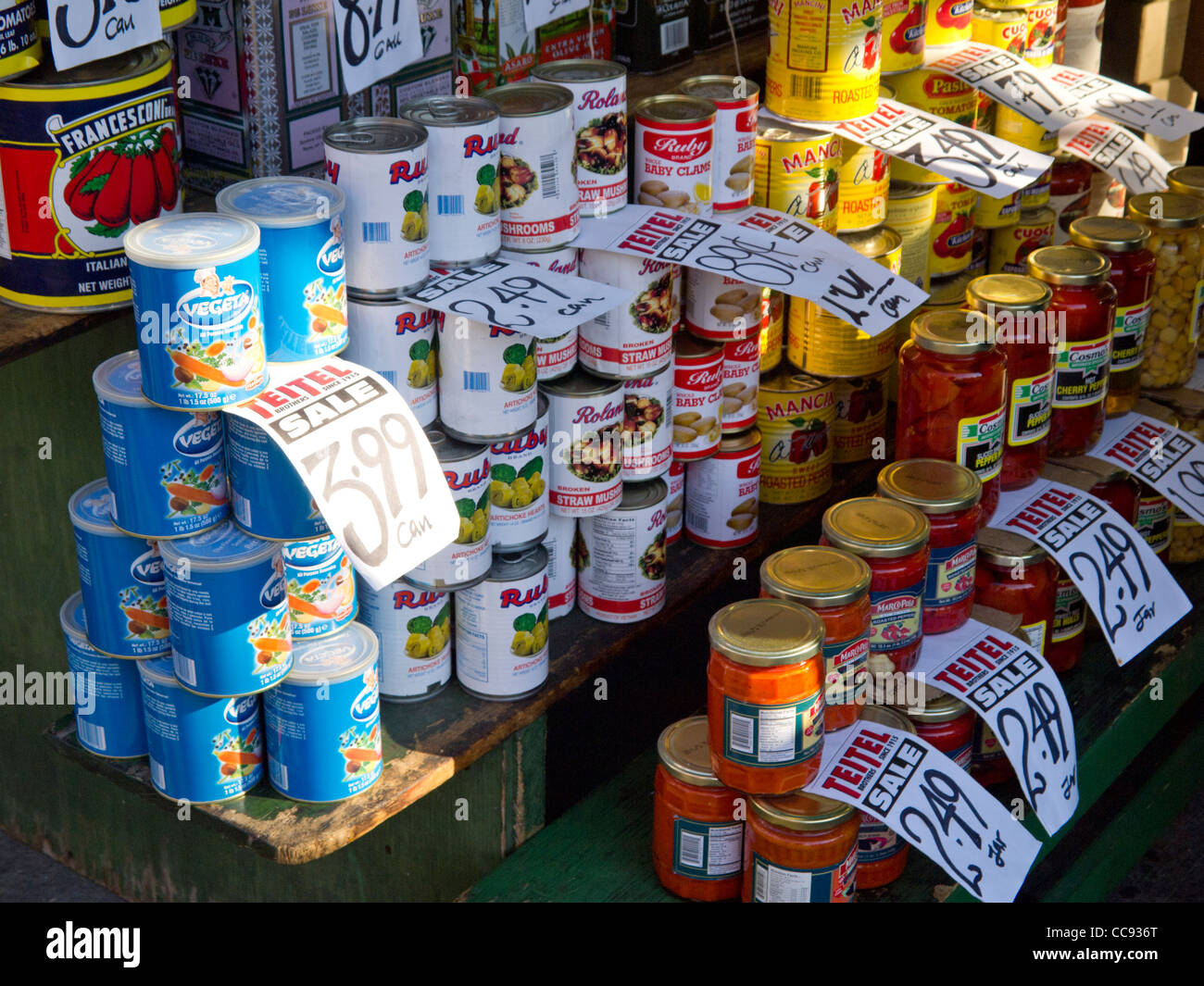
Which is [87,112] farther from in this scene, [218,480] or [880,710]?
[880,710]

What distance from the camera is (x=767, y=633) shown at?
179cm

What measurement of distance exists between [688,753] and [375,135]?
909 mm

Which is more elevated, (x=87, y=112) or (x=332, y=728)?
(x=87, y=112)

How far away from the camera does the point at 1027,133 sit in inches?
111

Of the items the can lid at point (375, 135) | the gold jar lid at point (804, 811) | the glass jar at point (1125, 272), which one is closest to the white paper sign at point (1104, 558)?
the glass jar at point (1125, 272)

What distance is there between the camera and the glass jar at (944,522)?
210 cm

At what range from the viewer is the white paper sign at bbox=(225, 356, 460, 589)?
1.65 m

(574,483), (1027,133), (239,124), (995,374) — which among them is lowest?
(574,483)

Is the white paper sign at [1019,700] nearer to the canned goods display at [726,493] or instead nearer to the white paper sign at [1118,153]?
the canned goods display at [726,493]

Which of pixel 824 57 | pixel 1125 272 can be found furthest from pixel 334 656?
pixel 1125 272

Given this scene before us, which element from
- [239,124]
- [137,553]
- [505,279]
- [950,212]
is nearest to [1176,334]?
[950,212]

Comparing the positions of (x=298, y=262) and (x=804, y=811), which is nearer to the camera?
(x=298, y=262)

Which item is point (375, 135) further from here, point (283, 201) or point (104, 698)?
point (104, 698)

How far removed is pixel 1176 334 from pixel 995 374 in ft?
2.34
